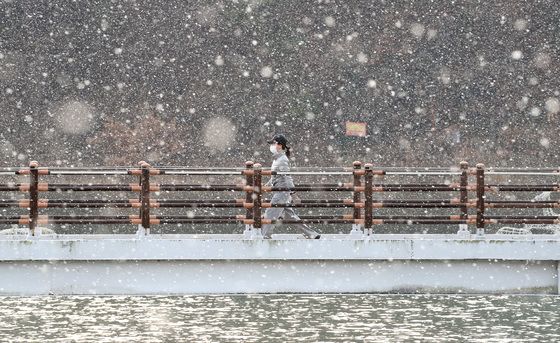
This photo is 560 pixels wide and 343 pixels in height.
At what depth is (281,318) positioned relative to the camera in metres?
15.4

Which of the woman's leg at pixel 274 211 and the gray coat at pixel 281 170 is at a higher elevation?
the gray coat at pixel 281 170

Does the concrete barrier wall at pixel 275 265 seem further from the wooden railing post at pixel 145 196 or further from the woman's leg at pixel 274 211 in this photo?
the woman's leg at pixel 274 211

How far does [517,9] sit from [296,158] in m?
12.0

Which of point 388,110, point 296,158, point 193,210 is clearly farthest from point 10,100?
point 388,110

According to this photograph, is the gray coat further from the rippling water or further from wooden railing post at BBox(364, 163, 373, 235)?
the rippling water

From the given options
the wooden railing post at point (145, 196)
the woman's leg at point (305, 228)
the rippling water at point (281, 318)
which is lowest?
the rippling water at point (281, 318)

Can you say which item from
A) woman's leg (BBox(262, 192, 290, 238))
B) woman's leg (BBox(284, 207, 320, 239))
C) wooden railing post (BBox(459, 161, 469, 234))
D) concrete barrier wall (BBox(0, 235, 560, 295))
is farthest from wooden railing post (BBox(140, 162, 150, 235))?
wooden railing post (BBox(459, 161, 469, 234))

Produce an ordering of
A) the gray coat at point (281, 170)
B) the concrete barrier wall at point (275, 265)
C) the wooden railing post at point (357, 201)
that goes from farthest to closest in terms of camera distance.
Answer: the gray coat at point (281, 170) < the wooden railing post at point (357, 201) < the concrete barrier wall at point (275, 265)

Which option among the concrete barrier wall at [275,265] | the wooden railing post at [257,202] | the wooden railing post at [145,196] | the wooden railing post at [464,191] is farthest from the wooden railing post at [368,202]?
the wooden railing post at [145,196]

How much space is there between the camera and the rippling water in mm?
13992

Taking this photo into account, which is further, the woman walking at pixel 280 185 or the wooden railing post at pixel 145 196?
the woman walking at pixel 280 185

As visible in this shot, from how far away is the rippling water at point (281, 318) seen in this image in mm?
13992

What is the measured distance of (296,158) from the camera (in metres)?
48.5

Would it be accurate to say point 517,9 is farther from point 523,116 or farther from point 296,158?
point 296,158
